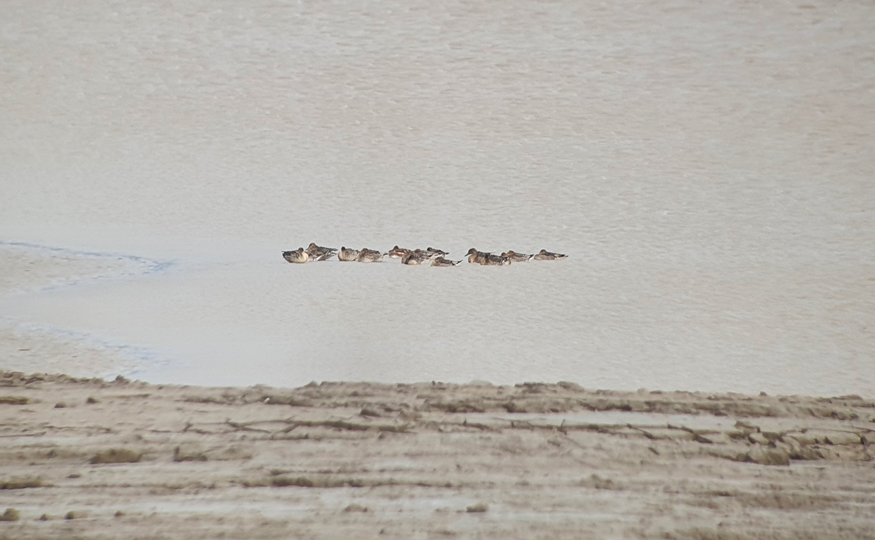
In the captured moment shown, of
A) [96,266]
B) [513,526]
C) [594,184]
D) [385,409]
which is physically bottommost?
[513,526]

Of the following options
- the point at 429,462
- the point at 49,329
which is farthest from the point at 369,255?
the point at 49,329

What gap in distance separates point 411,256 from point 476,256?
89mm

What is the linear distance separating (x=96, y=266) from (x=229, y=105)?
346mm

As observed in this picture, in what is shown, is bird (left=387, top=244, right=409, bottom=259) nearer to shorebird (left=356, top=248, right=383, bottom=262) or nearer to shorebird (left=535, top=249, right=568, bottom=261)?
shorebird (left=356, top=248, right=383, bottom=262)

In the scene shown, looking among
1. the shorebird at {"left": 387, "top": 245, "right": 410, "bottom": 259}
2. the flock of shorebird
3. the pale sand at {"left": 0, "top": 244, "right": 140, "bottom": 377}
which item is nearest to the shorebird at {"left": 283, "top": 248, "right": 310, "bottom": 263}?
the flock of shorebird

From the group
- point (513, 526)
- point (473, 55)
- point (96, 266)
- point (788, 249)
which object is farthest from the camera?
point (96, 266)

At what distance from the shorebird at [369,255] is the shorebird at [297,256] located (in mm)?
75

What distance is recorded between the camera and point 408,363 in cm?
113

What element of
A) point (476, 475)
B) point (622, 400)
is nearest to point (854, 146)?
point (622, 400)

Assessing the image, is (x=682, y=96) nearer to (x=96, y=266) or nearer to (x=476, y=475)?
(x=476, y=475)

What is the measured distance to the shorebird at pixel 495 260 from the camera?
3.69 ft

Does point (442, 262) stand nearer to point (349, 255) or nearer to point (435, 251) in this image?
point (435, 251)

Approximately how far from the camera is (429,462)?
864 mm

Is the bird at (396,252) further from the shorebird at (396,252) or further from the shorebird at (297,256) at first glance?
the shorebird at (297,256)
